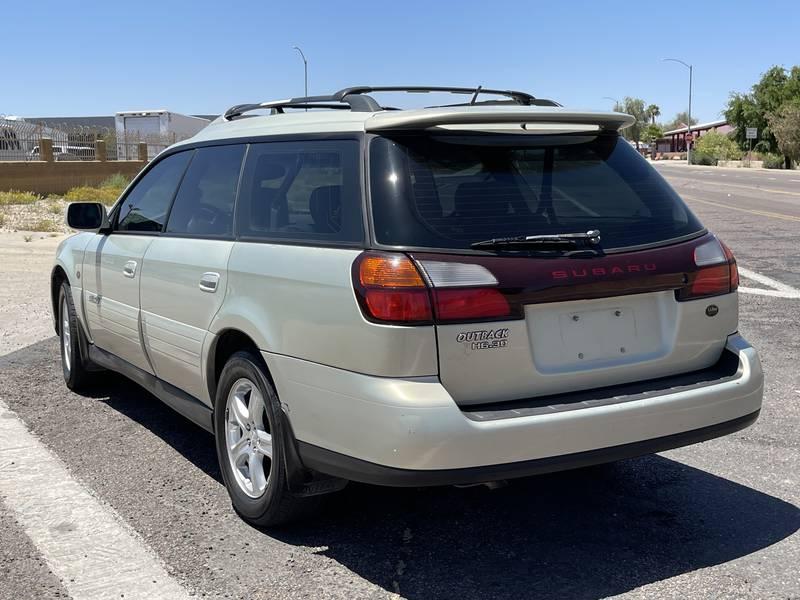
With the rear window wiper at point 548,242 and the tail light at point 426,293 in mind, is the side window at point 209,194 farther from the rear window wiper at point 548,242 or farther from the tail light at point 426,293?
the rear window wiper at point 548,242

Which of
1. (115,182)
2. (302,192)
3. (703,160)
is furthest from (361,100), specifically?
(703,160)

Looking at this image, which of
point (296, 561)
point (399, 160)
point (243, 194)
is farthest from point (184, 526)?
point (399, 160)

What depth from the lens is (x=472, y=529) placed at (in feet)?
13.2

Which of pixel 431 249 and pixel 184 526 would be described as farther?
pixel 184 526

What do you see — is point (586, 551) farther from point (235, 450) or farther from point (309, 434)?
point (235, 450)

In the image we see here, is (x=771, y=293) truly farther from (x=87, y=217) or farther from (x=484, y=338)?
(x=484, y=338)

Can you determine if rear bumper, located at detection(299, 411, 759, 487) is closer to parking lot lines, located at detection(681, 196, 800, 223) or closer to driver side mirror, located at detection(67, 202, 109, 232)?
driver side mirror, located at detection(67, 202, 109, 232)

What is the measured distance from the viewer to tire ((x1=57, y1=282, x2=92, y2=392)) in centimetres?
625

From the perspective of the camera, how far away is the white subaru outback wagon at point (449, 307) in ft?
10.8

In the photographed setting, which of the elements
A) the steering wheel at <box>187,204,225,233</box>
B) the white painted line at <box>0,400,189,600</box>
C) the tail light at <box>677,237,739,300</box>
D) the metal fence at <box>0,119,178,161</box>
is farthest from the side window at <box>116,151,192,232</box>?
the metal fence at <box>0,119,178,161</box>

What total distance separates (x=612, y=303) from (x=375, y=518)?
1476mm

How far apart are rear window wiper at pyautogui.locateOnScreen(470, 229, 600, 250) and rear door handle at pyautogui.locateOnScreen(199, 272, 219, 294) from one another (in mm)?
1389

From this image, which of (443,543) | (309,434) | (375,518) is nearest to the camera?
(309,434)

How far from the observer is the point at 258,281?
12.7 ft
